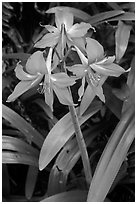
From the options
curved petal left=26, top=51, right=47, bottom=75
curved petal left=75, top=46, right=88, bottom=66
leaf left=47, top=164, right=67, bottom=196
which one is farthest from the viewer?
leaf left=47, top=164, right=67, bottom=196

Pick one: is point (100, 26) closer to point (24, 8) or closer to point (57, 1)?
point (57, 1)

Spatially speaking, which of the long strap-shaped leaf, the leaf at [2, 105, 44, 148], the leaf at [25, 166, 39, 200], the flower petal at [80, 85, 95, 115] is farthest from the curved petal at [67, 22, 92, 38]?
the leaf at [25, 166, 39, 200]

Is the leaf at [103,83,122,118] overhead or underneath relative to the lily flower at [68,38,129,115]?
underneath

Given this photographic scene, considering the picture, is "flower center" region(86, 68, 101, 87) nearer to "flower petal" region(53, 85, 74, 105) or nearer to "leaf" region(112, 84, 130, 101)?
"flower petal" region(53, 85, 74, 105)

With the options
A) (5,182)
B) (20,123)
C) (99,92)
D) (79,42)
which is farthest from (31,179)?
(79,42)

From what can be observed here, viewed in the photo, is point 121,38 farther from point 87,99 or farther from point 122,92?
point 87,99

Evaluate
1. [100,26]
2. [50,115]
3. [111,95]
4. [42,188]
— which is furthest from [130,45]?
[42,188]
